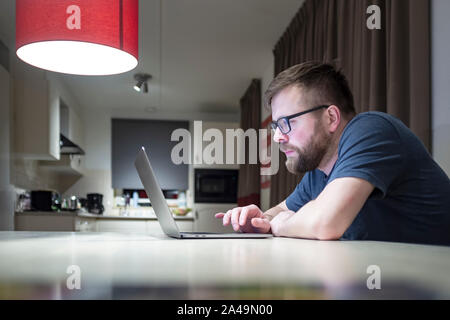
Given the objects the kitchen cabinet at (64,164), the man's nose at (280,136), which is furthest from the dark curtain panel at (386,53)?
the kitchen cabinet at (64,164)

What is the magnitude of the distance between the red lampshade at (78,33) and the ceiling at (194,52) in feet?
5.81

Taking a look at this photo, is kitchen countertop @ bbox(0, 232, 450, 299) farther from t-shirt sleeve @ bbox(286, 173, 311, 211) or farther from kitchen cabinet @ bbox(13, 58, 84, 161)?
kitchen cabinet @ bbox(13, 58, 84, 161)

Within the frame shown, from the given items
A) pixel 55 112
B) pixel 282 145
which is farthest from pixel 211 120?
pixel 282 145

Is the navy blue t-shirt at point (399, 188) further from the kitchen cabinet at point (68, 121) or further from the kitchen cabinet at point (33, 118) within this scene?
the kitchen cabinet at point (68, 121)

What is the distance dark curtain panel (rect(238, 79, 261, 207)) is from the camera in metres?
4.94

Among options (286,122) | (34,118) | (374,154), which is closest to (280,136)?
(286,122)

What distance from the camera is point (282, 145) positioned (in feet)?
5.09

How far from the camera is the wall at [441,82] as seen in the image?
162cm

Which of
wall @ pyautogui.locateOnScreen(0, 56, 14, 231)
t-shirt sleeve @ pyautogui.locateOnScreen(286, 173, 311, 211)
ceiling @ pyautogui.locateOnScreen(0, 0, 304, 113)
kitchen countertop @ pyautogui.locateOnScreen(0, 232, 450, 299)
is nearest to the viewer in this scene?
kitchen countertop @ pyautogui.locateOnScreen(0, 232, 450, 299)

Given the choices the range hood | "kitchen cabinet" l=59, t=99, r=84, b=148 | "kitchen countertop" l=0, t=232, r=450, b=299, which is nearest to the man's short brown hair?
"kitchen countertop" l=0, t=232, r=450, b=299

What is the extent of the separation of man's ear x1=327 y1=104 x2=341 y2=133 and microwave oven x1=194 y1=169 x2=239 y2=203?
4.44m
